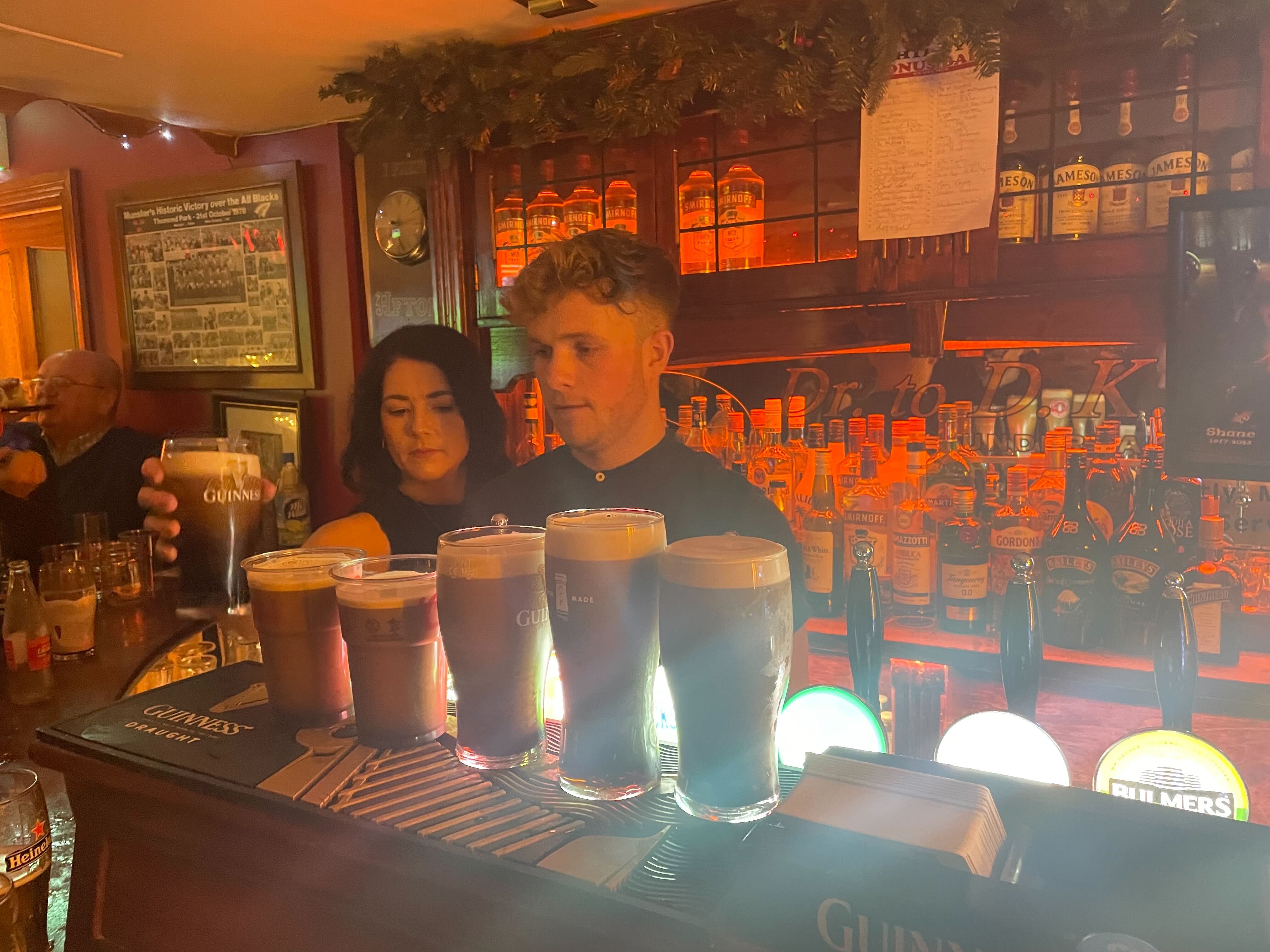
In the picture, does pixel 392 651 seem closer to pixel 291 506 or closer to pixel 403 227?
pixel 403 227

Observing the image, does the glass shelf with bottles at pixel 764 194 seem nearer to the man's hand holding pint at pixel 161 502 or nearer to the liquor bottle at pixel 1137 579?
the liquor bottle at pixel 1137 579

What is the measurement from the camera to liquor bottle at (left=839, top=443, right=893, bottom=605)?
204 cm

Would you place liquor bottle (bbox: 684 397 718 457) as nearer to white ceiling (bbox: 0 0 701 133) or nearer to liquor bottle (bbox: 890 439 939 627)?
liquor bottle (bbox: 890 439 939 627)

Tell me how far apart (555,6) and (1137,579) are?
180 cm

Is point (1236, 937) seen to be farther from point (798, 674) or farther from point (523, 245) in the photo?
point (523, 245)

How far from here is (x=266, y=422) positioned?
3137mm

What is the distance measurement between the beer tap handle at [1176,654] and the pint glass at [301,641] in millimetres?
Result: 1172

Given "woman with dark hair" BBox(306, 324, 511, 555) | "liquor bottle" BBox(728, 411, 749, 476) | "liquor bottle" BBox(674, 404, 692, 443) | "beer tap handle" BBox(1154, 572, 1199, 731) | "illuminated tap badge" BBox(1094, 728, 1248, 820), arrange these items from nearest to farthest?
"illuminated tap badge" BBox(1094, 728, 1248, 820) < "beer tap handle" BBox(1154, 572, 1199, 731) < "woman with dark hair" BBox(306, 324, 511, 555) < "liquor bottle" BBox(728, 411, 749, 476) < "liquor bottle" BBox(674, 404, 692, 443)

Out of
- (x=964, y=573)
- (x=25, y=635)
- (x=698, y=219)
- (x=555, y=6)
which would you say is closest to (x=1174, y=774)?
(x=964, y=573)

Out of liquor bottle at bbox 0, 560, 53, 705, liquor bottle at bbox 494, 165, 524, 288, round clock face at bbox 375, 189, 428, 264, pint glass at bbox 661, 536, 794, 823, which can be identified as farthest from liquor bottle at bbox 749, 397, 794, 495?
liquor bottle at bbox 0, 560, 53, 705

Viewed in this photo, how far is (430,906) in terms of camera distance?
2.15ft

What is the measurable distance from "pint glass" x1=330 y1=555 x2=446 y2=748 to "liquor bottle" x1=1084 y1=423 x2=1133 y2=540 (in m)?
1.60

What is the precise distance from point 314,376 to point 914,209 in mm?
2106

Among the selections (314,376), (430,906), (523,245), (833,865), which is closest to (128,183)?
(314,376)
